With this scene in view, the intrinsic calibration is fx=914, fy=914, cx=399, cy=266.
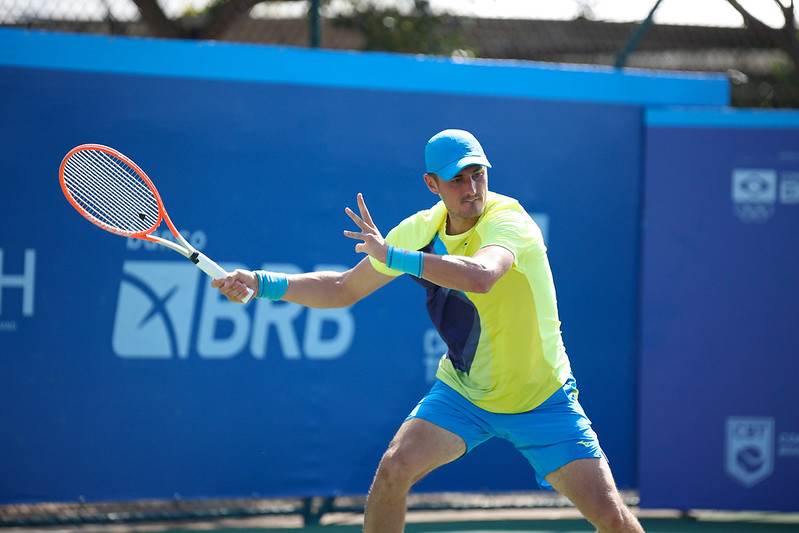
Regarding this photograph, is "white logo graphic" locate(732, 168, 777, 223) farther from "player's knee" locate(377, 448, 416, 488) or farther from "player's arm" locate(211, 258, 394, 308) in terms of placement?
"player's knee" locate(377, 448, 416, 488)

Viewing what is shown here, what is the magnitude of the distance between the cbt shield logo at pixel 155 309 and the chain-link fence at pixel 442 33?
1.33m

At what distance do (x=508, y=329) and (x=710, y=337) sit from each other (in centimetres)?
206

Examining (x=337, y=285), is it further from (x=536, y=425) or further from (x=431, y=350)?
(x=431, y=350)

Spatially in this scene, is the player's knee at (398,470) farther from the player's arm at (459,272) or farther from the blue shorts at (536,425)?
the player's arm at (459,272)

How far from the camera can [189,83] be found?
447 centimetres

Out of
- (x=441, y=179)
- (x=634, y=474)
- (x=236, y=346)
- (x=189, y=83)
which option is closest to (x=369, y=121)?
(x=189, y=83)

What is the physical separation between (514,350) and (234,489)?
78.7 inches

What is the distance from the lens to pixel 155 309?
4.43m

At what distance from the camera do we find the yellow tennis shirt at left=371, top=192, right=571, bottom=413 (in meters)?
3.17

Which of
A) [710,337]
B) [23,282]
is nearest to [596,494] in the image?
[710,337]

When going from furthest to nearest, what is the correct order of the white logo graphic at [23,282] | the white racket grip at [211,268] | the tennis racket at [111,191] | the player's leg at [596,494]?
the white logo graphic at [23,282] < the tennis racket at [111,191] < the white racket grip at [211,268] < the player's leg at [596,494]

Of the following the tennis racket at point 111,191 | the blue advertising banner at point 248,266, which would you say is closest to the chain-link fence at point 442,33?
the blue advertising banner at point 248,266

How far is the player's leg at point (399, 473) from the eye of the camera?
10.1 feet

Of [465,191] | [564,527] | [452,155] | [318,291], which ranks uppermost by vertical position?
[452,155]
